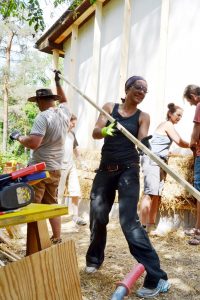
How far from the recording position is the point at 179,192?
498cm

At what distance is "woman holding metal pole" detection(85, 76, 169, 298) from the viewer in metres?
3.00

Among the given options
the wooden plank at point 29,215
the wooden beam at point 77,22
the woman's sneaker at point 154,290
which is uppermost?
the wooden beam at point 77,22

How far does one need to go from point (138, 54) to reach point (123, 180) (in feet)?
13.2

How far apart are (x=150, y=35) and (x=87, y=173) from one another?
261 cm

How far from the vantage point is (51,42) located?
930cm

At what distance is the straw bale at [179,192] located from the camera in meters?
4.99

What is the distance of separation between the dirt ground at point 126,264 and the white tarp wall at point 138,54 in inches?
70.0

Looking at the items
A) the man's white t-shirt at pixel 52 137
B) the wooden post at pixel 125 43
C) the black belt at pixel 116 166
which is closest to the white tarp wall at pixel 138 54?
the wooden post at pixel 125 43

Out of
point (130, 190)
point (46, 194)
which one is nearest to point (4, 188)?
point (130, 190)

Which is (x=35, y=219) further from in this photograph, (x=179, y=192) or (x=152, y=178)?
(x=179, y=192)

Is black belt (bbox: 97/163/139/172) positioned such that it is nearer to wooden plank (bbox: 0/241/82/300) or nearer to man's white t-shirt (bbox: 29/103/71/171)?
man's white t-shirt (bbox: 29/103/71/171)

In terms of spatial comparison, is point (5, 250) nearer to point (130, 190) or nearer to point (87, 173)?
point (130, 190)

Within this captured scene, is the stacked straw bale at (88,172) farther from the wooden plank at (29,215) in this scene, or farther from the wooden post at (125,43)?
the wooden plank at (29,215)

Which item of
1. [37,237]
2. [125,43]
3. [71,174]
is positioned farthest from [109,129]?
[125,43]
